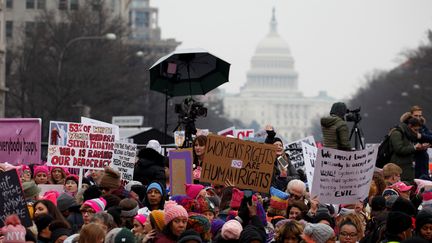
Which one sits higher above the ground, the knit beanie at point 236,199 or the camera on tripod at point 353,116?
the camera on tripod at point 353,116

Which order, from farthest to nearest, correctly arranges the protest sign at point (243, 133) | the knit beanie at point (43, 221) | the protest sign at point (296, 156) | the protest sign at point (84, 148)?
the protest sign at point (243, 133)
the protest sign at point (296, 156)
the protest sign at point (84, 148)
the knit beanie at point (43, 221)

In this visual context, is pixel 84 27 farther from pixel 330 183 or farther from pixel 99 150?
pixel 330 183

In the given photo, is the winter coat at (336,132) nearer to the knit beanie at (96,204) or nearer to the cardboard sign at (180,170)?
the cardboard sign at (180,170)

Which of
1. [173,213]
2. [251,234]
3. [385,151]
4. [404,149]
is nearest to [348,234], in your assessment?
[251,234]

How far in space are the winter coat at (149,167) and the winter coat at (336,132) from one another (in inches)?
73.7

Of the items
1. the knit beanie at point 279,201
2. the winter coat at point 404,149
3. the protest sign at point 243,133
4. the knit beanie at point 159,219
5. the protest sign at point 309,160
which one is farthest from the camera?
the protest sign at point 243,133

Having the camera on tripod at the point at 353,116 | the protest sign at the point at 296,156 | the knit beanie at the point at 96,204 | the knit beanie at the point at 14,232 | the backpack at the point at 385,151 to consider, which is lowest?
the knit beanie at the point at 96,204

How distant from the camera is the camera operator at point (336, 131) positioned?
1920cm

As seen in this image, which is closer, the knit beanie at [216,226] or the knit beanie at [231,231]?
the knit beanie at [231,231]

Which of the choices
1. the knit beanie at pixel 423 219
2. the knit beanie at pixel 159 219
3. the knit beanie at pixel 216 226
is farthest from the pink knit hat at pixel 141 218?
the knit beanie at pixel 423 219

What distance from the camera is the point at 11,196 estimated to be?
1434 cm

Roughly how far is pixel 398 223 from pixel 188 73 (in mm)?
10325

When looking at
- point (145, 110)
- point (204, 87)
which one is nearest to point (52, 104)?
point (145, 110)

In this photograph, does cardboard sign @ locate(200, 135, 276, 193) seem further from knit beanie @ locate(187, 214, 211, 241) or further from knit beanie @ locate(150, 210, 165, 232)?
knit beanie @ locate(150, 210, 165, 232)
